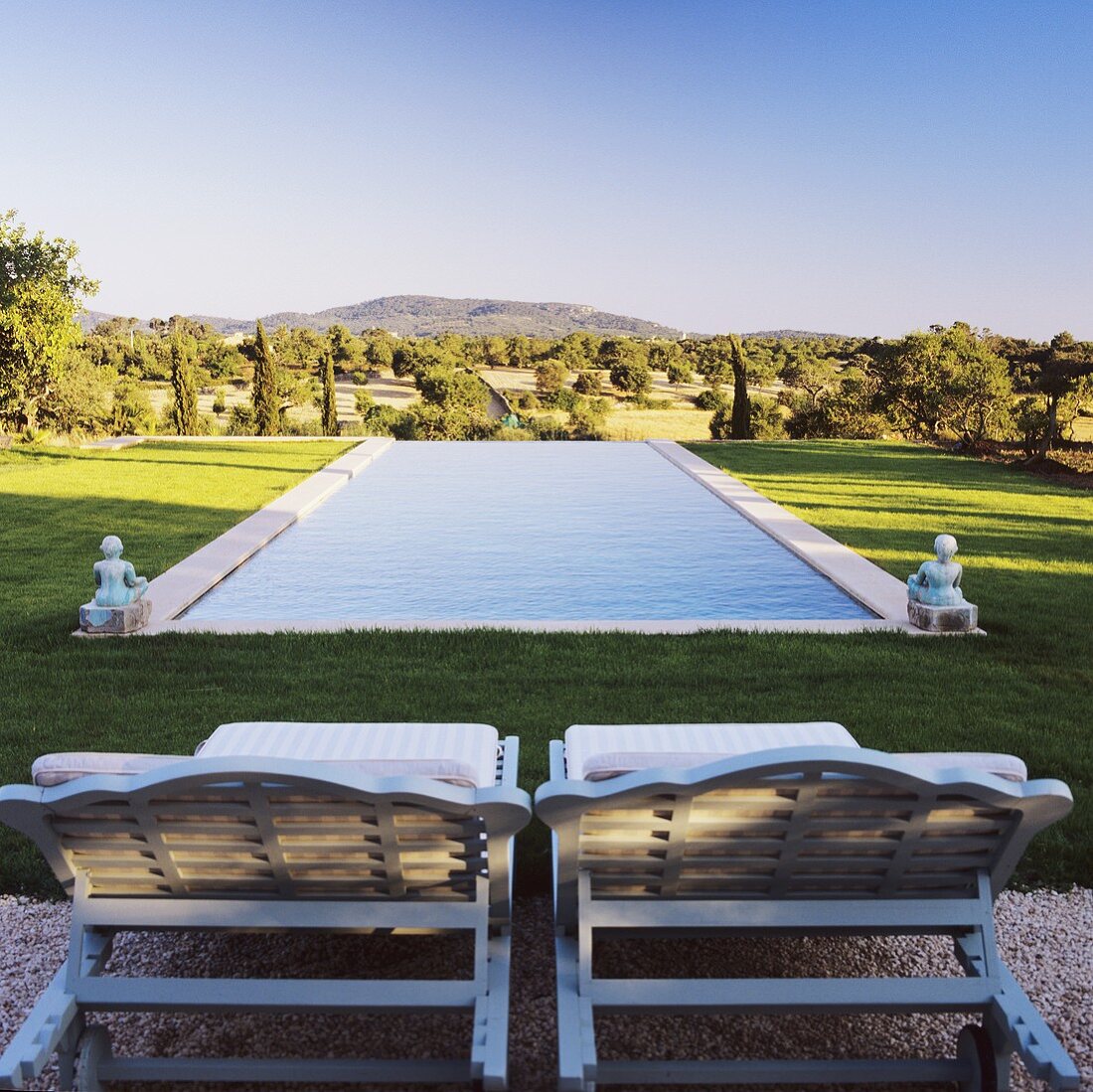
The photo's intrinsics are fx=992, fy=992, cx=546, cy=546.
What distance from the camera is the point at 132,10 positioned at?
22562 mm

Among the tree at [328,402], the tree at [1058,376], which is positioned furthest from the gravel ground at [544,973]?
the tree at [328,402]

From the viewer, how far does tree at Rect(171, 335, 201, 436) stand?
19.6m

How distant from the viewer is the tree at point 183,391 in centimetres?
1958

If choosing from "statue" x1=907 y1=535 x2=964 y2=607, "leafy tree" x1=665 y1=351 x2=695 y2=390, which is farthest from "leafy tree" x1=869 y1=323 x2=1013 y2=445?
"leafy tree" x1=665 y1=351 x2=695 y2=390

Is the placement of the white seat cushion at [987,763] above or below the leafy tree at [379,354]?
below

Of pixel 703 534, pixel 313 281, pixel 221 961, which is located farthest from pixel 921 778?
pixel 313 281

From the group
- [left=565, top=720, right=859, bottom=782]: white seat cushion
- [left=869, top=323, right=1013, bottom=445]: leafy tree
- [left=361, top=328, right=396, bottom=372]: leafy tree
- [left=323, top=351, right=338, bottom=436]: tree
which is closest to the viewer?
[left=565, top=720, right=859, bottom=782]: white seat cushion

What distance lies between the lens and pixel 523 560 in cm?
881

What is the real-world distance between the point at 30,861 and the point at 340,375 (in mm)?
39864

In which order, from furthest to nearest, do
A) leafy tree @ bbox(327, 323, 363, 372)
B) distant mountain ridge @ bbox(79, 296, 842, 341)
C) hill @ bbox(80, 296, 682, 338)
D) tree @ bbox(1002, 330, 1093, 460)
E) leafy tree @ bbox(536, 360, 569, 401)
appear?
hill @ bbox(80, 296, 682, 338)
distant mountain ridge @ bbox(79, 296, 842, 341)
leafy tree @ bbox(327, 323, 363, 372)
leafy tree @ bbox(536, 360, 569, 401)
tree @ bbox(1002, 330, 1093, 460)

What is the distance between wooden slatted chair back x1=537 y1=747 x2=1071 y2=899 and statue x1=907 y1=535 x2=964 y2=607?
3981mm

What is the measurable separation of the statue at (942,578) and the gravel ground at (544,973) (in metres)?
3.06

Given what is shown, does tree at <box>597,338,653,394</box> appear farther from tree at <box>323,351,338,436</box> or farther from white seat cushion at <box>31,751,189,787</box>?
white seat cushion at <box>31,751,189,787</box>

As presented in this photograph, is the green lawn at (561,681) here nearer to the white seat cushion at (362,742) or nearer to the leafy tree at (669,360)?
the white seat cushion at (362,742)
